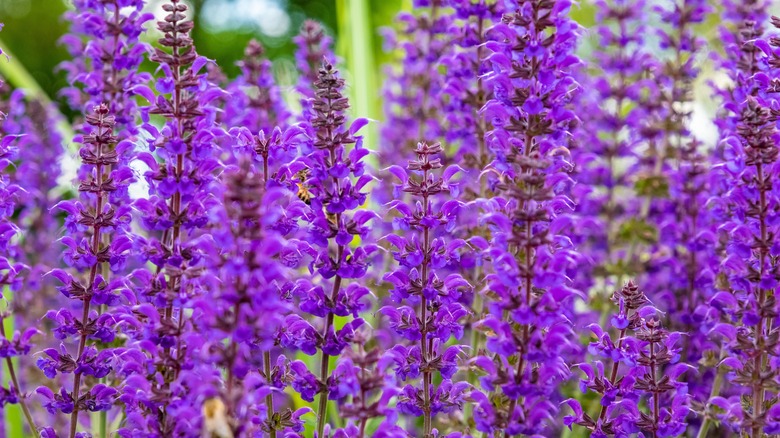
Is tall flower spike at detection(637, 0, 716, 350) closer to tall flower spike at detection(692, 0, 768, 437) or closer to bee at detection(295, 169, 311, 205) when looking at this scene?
tall flower spike at detection(692, 0, 768, 437)

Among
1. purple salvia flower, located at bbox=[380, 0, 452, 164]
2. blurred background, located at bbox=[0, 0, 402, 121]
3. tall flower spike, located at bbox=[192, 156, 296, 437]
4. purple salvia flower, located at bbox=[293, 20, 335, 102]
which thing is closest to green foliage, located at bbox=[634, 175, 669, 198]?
purple salvia flower, located at bbox=[380, 0, 452, 164]

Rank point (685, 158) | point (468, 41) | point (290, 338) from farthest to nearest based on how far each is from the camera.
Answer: point (685, 158) → point (468, 41) → point (290, 338)

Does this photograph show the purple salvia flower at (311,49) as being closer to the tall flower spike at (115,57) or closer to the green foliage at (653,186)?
the tall flower spike at (115,57)

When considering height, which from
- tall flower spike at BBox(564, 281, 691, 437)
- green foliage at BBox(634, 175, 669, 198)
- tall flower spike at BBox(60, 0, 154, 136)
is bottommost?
tall flower spike at BBox(564, 281, 691, 437)

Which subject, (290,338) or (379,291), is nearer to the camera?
(290,338)

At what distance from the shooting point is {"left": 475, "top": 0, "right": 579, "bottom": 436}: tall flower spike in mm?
2652

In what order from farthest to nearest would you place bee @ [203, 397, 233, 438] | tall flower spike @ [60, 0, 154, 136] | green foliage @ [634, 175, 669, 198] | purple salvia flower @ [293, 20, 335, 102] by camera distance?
purple salvia flower @ [293, 20, 335, 102]
green foliage @ [634, 175, 669, 198]
tall flower spike @ [60, 0, 154, 136]
bee @ [203, 397, 233, 438]

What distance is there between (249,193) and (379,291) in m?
2.36

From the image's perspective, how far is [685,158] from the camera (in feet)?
14.5

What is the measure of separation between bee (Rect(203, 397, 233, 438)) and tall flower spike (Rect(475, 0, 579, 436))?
0.90 m

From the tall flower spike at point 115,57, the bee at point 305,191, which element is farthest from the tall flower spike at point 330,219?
the tall flower spike at point 115,57

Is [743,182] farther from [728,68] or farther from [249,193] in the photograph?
[249,193]

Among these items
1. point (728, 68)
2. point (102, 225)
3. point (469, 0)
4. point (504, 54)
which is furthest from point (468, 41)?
point (102, 225)

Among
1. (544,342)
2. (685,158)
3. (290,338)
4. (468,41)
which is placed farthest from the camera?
(685,158)
